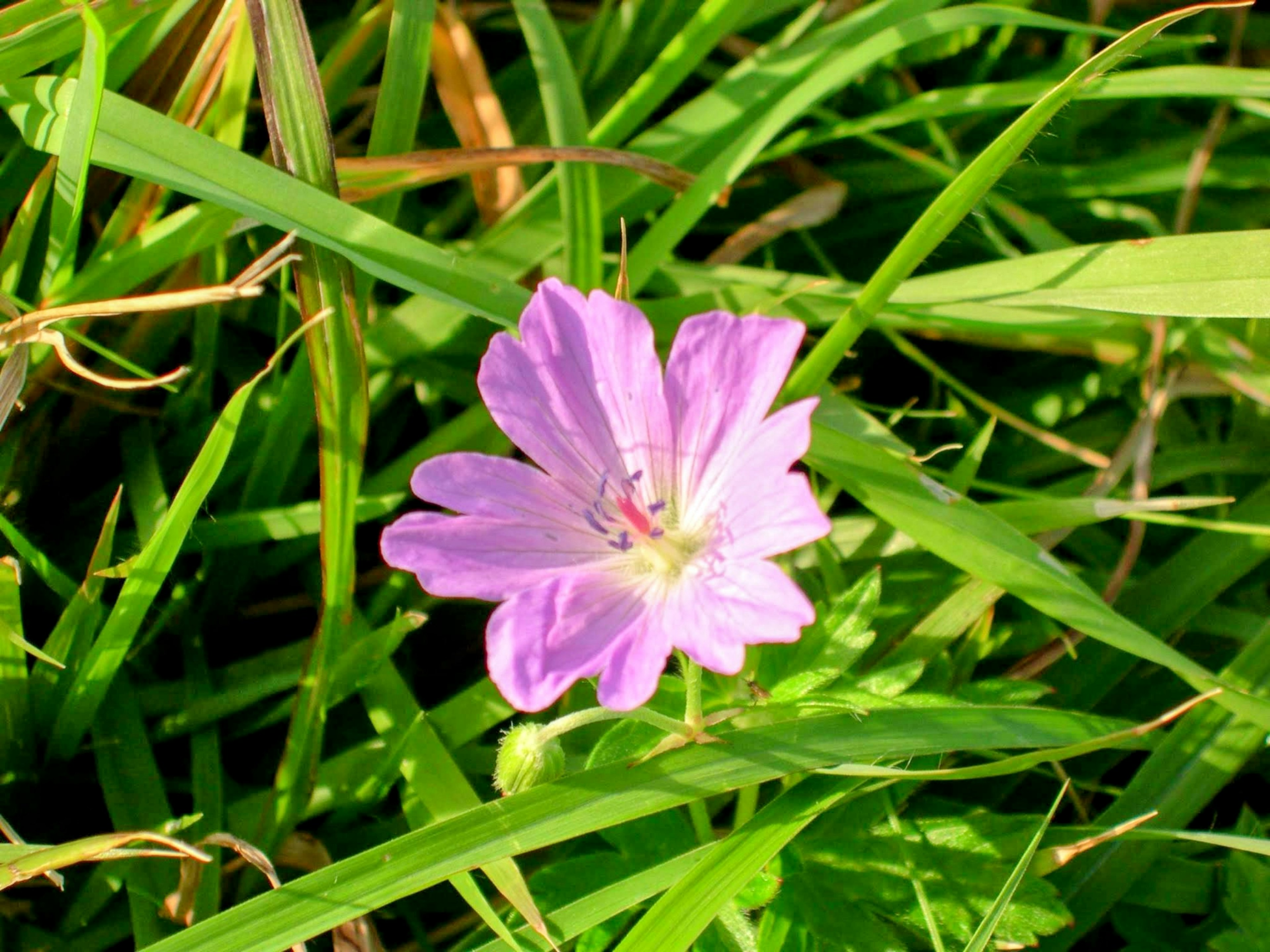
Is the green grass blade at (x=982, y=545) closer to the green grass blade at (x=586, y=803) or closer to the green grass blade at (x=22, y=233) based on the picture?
the green grass blade at (x=586, y=803)

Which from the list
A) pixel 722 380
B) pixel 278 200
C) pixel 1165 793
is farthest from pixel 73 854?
A: pixel 1165 793

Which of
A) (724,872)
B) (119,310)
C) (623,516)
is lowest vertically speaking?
(724,872)

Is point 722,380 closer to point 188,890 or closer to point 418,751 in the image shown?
point 418,751

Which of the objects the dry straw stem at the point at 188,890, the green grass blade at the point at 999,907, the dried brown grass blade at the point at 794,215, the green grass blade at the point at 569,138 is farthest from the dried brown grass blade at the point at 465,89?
the green grass blade at the point at 999,907

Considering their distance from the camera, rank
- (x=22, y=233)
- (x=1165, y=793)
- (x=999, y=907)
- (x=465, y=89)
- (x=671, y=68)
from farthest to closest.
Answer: (x=465, y=89)
(x=671, y=68)
(x=22, y=233)
(x=1165, y=793)
(x=999, y=907)

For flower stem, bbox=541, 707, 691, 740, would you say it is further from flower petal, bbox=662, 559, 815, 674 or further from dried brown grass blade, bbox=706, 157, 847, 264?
dried brown grass blade, bbox=706, 157, 847, 264

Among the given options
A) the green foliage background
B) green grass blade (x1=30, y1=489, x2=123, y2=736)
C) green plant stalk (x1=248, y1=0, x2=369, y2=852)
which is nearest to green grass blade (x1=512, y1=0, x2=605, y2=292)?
the green foliage background
